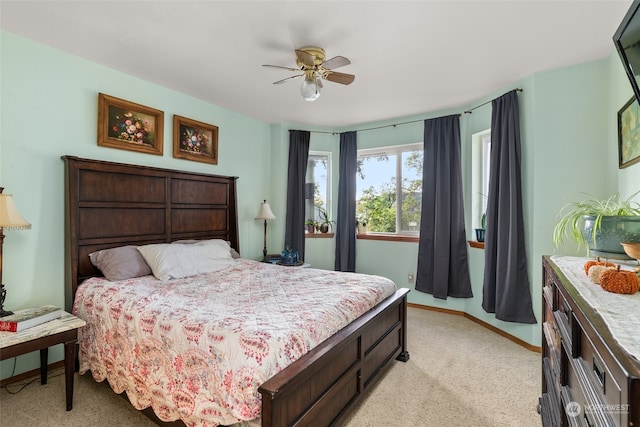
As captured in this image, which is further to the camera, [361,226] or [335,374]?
[361,226]

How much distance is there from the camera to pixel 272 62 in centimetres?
271

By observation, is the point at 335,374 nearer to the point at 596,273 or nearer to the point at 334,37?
the point at 596,273

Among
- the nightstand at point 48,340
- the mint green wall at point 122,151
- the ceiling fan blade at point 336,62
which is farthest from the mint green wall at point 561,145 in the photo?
the nightstand at point 48,340

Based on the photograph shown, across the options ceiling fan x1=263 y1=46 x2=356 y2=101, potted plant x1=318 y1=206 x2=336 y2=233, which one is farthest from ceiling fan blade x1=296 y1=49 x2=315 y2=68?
potted plant x1=318 y1=206 x2=336 y2=233

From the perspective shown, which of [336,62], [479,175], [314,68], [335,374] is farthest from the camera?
[479,175]

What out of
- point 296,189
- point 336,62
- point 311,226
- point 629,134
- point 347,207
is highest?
point 336,62

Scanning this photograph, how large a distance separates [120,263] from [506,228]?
358 centimetres

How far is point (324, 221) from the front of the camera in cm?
486

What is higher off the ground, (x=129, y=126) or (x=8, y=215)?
(x=129, y=126)

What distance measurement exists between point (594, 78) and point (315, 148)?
3233 mm

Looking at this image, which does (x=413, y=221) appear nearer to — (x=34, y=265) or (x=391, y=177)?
(x=391, y=177)

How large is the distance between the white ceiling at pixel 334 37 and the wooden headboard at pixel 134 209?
97cm

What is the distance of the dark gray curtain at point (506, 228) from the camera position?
3.03 meters

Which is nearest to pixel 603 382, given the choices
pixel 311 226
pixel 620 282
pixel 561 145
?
pixel 620 282
